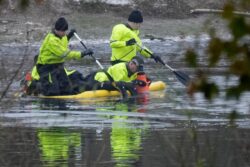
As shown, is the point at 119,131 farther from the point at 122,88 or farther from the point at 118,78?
the point at 118,78

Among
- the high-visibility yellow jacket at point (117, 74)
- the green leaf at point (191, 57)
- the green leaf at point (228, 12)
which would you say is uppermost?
the green leaf at point (228, 12)

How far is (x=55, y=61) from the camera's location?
60.0 feet

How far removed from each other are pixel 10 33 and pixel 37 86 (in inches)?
587

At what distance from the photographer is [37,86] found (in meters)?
18.2

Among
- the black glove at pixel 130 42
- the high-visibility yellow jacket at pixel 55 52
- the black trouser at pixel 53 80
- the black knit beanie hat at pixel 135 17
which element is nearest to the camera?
the black trouser at pixel 53 80

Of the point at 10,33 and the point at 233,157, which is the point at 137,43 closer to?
the point at 233,157

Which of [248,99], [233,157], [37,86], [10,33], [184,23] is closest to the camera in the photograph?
[233,157]

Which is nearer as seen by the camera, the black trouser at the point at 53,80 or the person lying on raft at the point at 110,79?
the black trouser at the point at 53,80

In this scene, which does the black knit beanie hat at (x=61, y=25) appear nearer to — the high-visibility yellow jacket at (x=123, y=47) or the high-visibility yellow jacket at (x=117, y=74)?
the high-visibility yellow jacket at (x=117, y=74)

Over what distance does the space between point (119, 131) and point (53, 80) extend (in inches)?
212

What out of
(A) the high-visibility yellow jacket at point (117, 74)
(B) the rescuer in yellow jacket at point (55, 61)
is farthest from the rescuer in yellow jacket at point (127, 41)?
(B) the rescuer in yellow jacket at point (55, 61)

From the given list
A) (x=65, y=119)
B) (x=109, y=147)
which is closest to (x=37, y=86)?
(x=65, y=119)

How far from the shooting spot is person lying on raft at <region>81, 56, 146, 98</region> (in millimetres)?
18531

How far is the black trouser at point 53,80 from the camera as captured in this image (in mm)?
18094
